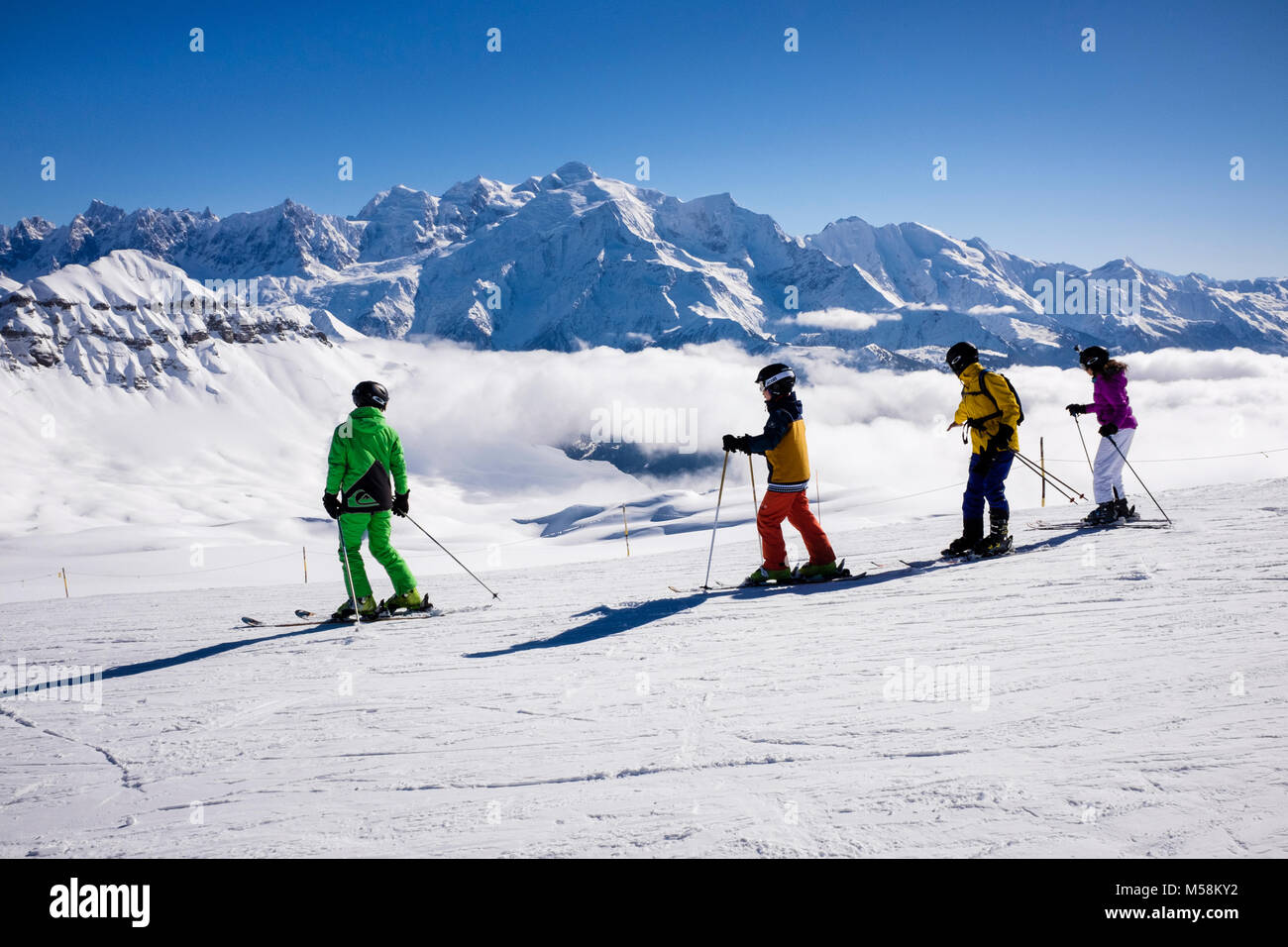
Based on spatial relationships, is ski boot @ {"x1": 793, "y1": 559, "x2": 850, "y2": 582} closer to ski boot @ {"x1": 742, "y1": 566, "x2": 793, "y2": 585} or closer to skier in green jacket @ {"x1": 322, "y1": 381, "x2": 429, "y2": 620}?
ski boot @ {"x1": 742, "y1": 566, "x2": 793, "y2": 585}

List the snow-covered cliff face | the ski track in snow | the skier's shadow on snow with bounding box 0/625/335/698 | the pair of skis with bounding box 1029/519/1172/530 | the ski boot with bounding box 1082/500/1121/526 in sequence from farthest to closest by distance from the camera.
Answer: the snow-covered cliff face < the ski boot with bounding box 1082/500/1121/526 < the pair of skis with bounding box 1029/519/1172/530 < the skier's shadow on snow with bounding box 0/625/335/698 < the ski track in snow

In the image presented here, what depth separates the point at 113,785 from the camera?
139 inches

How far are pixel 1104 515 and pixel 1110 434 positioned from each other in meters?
1.03

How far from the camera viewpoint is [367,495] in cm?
714

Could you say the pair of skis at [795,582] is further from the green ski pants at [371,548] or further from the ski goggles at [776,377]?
the green ski pants at [371,548]

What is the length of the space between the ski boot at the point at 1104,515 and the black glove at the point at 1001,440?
232 cm

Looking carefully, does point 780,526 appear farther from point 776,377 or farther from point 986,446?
point 986,446

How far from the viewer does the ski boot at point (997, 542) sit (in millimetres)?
7797

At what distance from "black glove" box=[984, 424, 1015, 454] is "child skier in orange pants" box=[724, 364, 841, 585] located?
2.09 metres

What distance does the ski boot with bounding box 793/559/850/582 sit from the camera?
23.9ft

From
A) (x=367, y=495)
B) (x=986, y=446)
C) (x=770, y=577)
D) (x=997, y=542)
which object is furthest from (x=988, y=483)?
(x=367, y=495)

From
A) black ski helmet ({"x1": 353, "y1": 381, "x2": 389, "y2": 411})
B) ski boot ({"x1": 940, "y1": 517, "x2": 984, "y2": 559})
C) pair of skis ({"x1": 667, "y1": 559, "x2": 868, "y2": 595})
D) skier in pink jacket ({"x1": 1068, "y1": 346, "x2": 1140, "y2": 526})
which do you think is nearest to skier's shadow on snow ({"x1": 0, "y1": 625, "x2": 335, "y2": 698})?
black ski helmet ({"x1": 353, "y1": 381, "x2": 389, "y2": 411})
